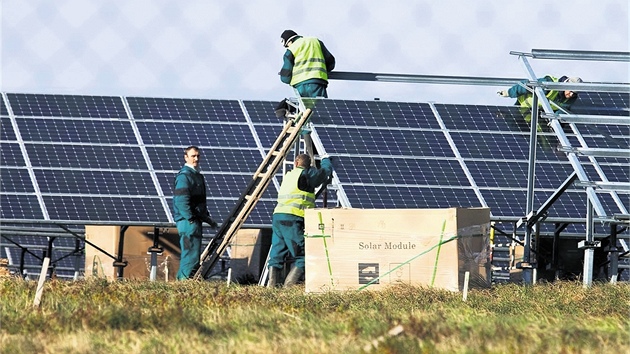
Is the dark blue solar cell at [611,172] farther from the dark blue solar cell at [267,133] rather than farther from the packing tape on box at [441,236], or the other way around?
the dark blue solar cell at [267,133]

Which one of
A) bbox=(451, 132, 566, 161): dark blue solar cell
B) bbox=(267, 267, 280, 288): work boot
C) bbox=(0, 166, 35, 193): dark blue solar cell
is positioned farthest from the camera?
bbox=(0, 166, 35, 193): dark blue solar cell

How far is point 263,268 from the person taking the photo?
691 inches

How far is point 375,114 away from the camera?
17531 millimetres

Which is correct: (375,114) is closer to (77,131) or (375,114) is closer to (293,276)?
→ (293,276)

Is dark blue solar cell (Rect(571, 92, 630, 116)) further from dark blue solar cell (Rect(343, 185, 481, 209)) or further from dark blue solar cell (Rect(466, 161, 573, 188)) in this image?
dark blue solar cell (Rect(343, 185, 481, 209))

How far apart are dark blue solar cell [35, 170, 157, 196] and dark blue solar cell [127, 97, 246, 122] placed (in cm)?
205

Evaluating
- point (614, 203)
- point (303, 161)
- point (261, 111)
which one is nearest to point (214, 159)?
point (261, 111)

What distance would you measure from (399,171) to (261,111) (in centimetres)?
538

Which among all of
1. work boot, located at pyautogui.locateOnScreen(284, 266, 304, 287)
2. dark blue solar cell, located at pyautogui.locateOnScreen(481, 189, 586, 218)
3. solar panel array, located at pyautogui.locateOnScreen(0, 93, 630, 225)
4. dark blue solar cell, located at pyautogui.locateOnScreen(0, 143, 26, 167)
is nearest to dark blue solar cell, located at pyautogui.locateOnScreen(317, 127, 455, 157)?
solar panel array, located at pyautogui.locateOnScreen(0, 93, 630, 225)

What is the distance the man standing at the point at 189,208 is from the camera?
15938 mm

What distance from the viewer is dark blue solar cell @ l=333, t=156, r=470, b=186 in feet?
54.1

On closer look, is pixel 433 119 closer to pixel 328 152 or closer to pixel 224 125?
pixel 328 152

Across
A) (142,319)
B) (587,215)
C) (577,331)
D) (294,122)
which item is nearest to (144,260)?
(294,122)

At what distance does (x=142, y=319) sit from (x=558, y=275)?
10280 mm
